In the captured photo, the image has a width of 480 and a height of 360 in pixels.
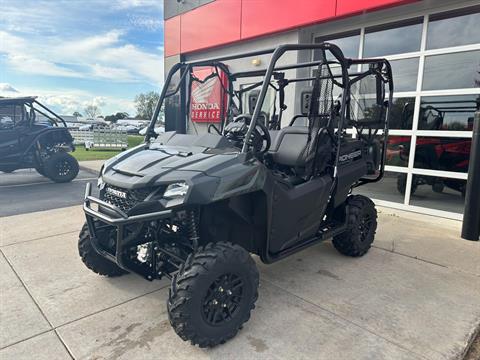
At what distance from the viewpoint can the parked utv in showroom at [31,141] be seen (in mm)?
7504

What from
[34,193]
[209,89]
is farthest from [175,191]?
[34,193]

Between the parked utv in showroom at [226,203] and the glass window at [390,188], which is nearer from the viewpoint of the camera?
the parked utv in showroom at [226,203]

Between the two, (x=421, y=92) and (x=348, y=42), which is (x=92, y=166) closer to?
(x=348, y=42)

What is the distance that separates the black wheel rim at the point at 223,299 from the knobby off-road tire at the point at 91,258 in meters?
1.24

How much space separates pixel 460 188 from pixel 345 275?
3063mm

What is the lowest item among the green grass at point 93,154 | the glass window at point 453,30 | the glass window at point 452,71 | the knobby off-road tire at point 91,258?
the green grass at point 93,154

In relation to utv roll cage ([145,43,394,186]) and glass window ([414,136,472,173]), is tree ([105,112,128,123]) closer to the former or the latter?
glass window ([414,136,472,173])

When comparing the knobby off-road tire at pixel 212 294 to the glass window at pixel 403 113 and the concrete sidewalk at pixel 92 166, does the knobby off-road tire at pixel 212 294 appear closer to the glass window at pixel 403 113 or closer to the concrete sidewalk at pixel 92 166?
the glass window at pixel 403 113

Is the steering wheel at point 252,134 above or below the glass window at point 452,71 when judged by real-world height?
below

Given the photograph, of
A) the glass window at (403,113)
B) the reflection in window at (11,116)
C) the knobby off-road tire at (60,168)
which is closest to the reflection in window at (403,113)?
the glass window at (403,113)

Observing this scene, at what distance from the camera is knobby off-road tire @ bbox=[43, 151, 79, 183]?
302 inches

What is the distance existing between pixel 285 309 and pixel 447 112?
4.25m

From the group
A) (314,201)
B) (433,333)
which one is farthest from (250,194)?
(433,333)

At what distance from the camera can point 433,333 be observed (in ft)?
7.66
